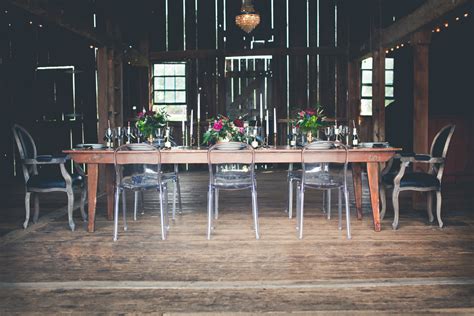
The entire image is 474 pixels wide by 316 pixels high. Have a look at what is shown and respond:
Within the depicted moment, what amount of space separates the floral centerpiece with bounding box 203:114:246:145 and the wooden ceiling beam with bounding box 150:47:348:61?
22.5 ft

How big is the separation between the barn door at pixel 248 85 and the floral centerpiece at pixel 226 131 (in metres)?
6.94

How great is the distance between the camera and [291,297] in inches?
133

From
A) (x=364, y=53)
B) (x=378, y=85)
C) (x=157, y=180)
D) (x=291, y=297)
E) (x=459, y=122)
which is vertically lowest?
(x=291, y=297)

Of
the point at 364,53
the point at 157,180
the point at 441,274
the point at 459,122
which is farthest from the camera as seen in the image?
the point at 364,53

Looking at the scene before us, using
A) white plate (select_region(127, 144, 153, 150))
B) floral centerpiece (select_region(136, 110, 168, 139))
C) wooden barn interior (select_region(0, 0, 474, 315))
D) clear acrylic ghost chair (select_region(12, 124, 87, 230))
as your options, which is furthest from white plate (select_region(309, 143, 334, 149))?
clear acrylic ghost chair (select_region(12, 124, 87, 230))

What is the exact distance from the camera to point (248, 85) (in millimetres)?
12656

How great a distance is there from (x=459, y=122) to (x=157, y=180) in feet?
20.1

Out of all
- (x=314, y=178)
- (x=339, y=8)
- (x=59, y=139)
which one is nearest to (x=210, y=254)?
(x=314, y=178)

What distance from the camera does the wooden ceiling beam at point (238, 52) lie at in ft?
39.7

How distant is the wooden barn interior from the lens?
3.56m

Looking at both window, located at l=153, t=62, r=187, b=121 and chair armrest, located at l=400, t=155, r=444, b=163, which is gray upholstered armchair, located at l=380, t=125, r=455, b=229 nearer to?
chair armrest, located at l=400, t=155, r=444, b=163

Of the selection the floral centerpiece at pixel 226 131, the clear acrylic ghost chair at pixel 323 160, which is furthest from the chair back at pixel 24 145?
the clear acrylic ghost chair at pixel 323 160

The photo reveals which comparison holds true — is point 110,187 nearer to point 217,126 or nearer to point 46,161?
point 46,161

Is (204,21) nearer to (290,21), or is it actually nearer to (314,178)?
(290,21)
